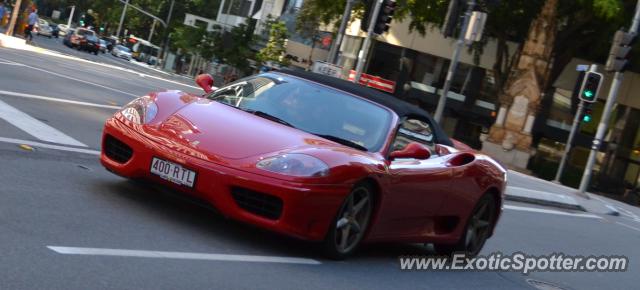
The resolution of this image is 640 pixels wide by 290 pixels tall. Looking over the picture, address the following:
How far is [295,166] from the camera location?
7336 millimetres

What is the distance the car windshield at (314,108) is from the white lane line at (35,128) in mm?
2461

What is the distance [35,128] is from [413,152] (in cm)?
475

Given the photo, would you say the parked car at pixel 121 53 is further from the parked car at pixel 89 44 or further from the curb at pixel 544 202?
the curb at pixel 544 202

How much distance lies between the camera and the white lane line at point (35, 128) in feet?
35.1

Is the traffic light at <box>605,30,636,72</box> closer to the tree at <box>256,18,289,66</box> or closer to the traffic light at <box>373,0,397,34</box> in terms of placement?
the traffic light at <box>373,0,397,34</box>

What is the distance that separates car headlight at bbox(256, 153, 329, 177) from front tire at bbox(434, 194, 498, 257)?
269 centimetres

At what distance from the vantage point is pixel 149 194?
8.60 meters

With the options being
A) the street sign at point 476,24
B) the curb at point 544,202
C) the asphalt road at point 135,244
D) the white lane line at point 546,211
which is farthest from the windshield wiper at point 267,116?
the street sign at point 476,24

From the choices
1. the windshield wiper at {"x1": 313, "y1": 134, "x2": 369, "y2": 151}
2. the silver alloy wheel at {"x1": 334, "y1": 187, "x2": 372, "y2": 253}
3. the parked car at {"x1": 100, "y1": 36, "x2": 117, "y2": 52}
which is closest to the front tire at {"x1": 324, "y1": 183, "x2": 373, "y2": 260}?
the silver alloy wheel at {"x1": 334, "y1": 187, "x2": 372, "y2": 253}

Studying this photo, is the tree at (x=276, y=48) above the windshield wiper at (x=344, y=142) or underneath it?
above

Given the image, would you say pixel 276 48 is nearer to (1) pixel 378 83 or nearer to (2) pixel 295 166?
(1) pixel 378 83

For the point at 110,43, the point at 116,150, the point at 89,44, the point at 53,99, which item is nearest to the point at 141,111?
the point at 116,150

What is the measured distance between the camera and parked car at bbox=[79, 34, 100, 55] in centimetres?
7238

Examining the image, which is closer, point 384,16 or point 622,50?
point 622,50
